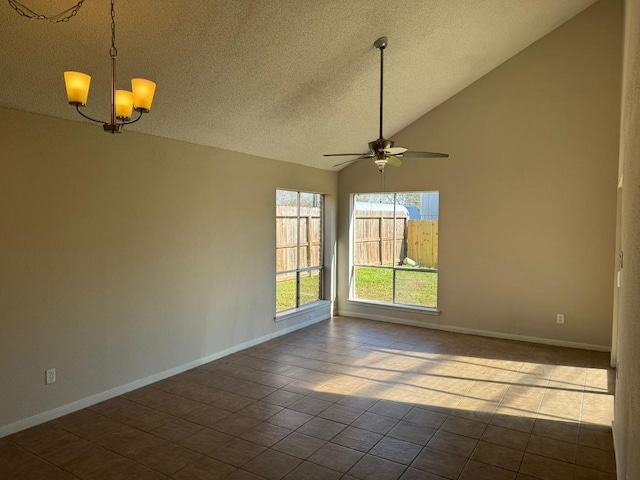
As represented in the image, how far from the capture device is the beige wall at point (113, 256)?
3379 mm

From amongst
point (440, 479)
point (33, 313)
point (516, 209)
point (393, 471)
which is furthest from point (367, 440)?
point (516, 209)

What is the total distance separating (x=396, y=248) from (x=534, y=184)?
2208 mm

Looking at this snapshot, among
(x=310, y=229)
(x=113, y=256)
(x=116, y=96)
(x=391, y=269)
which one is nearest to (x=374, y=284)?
(x=391, y=269)

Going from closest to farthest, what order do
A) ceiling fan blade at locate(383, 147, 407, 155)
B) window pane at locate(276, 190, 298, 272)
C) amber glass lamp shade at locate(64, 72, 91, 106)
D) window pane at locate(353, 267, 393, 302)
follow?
amber glass lamp shade at locate(64, 72, 91, 106), ceiling fan blade at locate(383, 147, 407, 155), window pane at locate(276, 190, 298, 272), window pane at locate(353, 267, 393, 302)

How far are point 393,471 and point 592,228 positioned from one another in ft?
13.8

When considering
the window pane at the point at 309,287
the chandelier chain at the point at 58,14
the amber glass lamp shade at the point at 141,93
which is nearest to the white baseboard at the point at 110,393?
the window pane at the point at 309,287

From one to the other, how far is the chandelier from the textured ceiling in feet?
1.84

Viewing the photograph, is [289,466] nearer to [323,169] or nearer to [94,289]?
[94,289]

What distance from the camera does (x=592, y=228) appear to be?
5.43 metres

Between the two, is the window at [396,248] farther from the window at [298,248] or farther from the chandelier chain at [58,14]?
the chandelier chain at [58,14]

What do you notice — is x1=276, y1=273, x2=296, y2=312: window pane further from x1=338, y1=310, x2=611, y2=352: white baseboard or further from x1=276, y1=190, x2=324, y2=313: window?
x1=338, y1=310, x2=611, y2=352: white baseboard

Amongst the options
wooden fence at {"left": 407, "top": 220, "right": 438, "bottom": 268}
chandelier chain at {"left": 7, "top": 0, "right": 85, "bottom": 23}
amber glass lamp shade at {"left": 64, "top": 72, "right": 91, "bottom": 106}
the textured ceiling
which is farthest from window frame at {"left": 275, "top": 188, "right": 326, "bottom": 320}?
amber glass lamp shade at {"left": 64, "top": 72, "right": 91, "bottom": 106}

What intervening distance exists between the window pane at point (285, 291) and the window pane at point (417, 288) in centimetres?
170

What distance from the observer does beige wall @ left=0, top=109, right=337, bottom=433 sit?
3.38 meters
